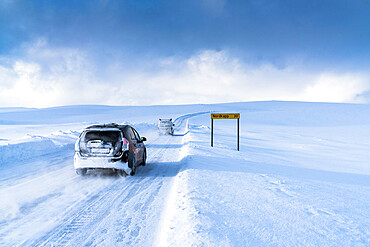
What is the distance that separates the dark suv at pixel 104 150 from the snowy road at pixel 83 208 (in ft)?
1.30

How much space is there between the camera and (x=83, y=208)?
442 cm

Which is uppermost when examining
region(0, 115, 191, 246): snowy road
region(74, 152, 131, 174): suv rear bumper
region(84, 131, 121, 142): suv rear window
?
region(84, 131, 121, 142): suv rear window

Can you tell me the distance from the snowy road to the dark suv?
0.39m

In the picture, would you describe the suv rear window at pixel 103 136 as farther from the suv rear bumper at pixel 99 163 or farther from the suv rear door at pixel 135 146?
the suv rear bumper at pixel 99 163

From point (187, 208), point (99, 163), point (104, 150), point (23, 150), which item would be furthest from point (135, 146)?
point (23, 150)

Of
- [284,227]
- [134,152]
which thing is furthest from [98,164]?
[284,227]

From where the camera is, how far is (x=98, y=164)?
657 cm

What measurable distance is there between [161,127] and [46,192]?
54.1 ft

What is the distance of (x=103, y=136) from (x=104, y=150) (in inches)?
17.5

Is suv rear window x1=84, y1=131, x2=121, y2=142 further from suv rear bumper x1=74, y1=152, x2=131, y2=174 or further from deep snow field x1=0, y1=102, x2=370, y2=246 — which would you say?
deep snow field x1=0, y1=102, x2=370, y2=246

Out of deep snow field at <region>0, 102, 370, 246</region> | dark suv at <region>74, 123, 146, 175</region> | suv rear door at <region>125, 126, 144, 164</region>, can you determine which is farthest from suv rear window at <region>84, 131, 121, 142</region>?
deep snow field at <region>0, 102, 370, 246</region>

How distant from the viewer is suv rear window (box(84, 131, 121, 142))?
267 inches

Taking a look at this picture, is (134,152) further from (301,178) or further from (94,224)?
(301,178)

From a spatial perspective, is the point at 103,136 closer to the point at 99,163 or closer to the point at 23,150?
the point at 99,163
